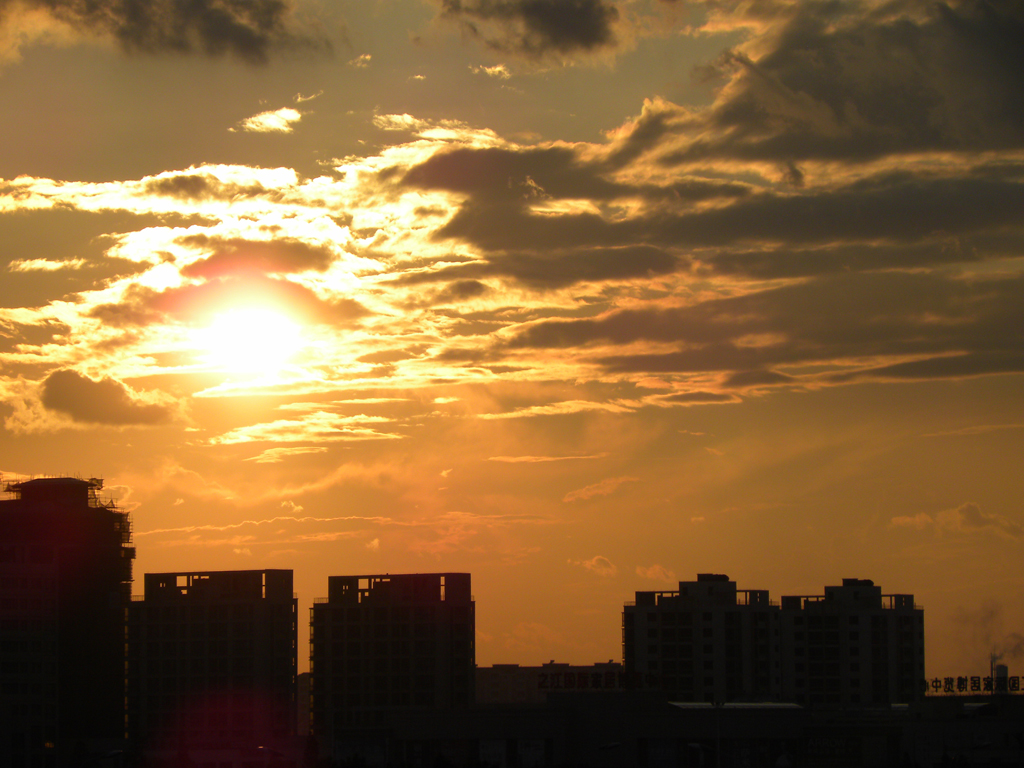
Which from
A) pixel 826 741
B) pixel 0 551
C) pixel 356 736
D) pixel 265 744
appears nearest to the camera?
pixel 826 741

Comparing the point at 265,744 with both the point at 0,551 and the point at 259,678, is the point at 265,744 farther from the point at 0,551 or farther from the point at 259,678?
the point at 0,551

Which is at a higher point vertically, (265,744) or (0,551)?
(0,551)

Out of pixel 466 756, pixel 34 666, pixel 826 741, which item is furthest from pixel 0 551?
pixel 826 741

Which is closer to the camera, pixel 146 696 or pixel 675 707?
pixel 675 707

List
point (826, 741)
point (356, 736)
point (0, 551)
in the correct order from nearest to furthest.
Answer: point (826, 741)
point (356, 736)
point (0, 551)

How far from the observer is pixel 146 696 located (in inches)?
7520

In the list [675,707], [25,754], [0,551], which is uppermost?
[0,551]

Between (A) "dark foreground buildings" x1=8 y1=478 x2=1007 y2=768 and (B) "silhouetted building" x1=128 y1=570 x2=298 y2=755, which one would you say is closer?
(A) "dark foreground buildings" x1=8 y1=478 x2=1007 y2=768

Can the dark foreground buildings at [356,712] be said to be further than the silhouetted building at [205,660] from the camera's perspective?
No

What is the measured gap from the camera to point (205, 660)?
625ft

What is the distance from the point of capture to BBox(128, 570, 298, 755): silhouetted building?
189m

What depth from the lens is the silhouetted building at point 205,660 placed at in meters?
189

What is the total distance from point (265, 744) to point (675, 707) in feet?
210

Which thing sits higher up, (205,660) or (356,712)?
(205,660)
